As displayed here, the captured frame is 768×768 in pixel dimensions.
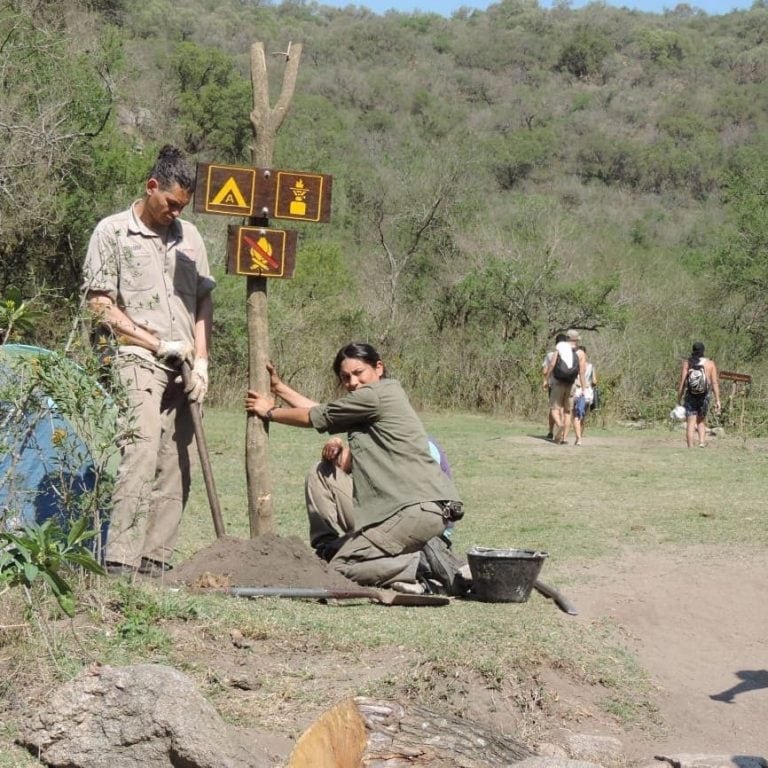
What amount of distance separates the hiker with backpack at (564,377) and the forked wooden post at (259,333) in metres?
11.3

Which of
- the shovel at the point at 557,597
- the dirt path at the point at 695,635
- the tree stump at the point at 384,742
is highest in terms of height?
the tree stump at the point at 384,742

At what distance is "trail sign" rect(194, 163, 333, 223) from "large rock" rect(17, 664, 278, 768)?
3313 millimetres

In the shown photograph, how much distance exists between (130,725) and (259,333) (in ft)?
10.9

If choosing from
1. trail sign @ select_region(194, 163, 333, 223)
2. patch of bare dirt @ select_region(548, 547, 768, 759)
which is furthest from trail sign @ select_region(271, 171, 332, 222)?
patch of bare dirt @ select_region(548, 547, 768, 759)

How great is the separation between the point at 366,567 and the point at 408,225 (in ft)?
83.7

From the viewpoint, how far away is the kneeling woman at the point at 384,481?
7148mm

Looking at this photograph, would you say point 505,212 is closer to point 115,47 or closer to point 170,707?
point 115,47

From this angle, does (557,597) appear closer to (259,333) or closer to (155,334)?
(259,333)

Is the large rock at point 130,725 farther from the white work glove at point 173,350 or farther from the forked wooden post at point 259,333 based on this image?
the forked wooden post at point 259,333

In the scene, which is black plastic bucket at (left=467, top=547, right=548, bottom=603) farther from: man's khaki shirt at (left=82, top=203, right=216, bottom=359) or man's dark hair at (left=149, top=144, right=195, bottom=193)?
man's dark hair at (left=149, top=144, right=195, bottom=193)

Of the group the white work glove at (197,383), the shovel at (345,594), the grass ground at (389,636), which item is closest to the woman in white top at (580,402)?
the grass ground at (389,636)

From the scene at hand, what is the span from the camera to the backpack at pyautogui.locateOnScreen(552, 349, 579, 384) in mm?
18375

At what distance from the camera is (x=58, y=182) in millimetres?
19906

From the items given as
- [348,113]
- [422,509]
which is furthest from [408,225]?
[348,113]
